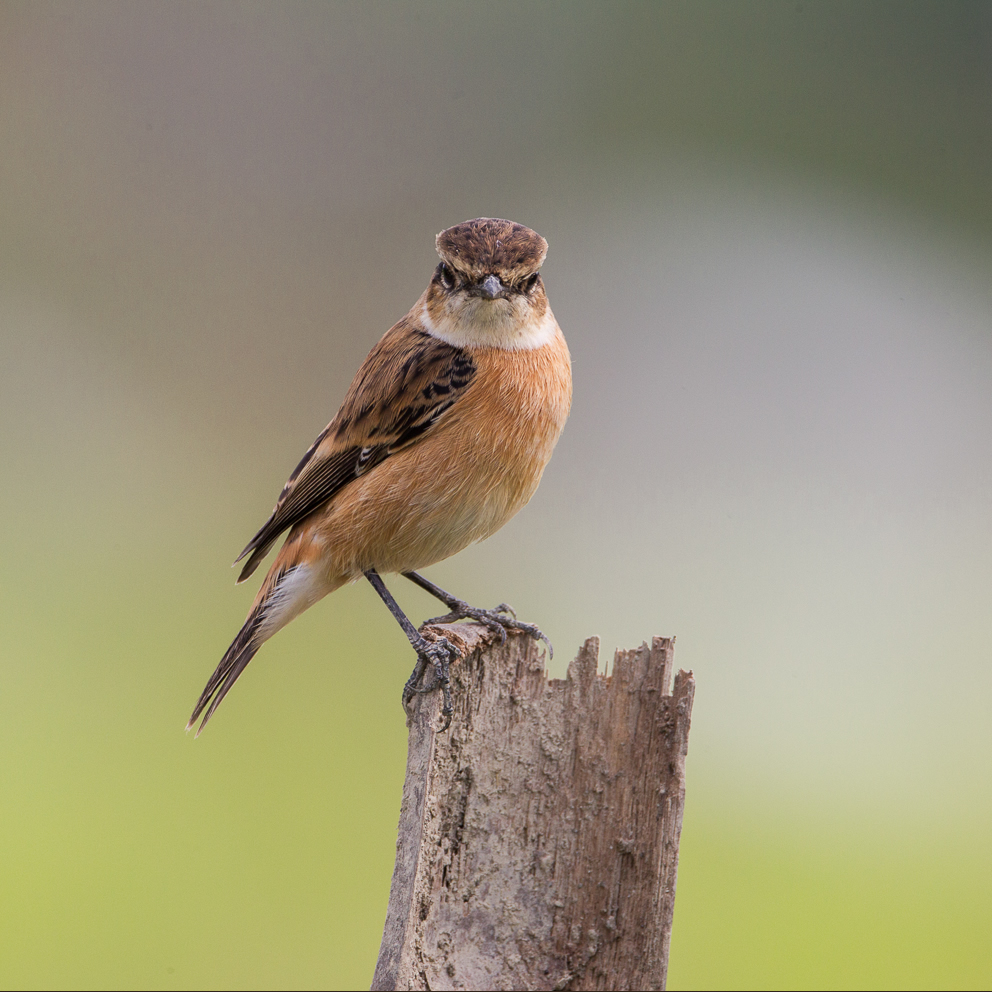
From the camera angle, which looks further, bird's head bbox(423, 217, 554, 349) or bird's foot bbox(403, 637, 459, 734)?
bird's head bbox(423, 217, 554, 349)

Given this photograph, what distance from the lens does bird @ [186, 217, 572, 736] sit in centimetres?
405

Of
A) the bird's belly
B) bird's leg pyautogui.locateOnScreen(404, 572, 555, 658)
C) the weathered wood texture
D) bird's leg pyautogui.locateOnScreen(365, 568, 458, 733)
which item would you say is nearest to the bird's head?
the bird's belly

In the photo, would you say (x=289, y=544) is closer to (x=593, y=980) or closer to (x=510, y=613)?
(x=510, y=613)

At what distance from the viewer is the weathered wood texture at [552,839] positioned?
10.8 ft

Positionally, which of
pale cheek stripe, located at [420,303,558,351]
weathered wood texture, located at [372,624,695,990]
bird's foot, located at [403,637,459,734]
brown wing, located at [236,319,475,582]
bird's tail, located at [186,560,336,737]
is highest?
pale cheek stripe, located at [420,303,558,351]

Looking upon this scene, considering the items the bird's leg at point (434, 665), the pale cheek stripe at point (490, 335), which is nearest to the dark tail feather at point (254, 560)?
the bird's leg at point (434, 665)

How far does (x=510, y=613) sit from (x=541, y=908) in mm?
1229

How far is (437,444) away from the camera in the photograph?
4105mm

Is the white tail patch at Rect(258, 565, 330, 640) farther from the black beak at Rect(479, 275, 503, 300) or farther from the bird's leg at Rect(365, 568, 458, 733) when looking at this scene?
the black beak at Rect(479, 275, 503, 300)

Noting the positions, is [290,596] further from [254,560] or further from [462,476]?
[462,476]

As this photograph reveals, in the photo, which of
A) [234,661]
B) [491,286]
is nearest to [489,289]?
[491,286]

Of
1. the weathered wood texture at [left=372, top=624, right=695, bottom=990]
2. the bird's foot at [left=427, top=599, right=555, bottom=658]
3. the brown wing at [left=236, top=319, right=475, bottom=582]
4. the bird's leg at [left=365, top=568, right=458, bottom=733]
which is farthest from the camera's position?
the brown wing at [left=236, top=319, right=475, bottom=582]

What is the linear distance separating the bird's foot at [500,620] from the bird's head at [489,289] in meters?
1.10

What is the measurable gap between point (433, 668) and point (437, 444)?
910 millimetres
